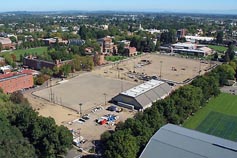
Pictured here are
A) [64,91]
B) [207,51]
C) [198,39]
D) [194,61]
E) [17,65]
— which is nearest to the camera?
[64,91]

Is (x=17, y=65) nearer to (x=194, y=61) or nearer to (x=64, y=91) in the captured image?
(x=64, y=91)

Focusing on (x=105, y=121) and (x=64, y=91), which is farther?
(x=64, y=91)

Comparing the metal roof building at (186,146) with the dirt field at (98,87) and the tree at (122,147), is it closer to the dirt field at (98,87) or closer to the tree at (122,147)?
the tree at (122,147)

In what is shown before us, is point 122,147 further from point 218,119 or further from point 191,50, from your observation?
point 191,50

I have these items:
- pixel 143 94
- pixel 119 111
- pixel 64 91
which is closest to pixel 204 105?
pixel 143 94

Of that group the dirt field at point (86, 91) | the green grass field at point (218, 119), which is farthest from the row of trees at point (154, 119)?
the dirt field at point (86, 91)

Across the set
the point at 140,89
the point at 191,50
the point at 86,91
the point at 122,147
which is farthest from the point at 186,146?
the point at 191,50

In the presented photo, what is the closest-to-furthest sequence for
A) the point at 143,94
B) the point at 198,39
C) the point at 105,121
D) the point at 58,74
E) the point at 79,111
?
the point at 105,121 < the point at 79,111 < the point at 143,94 < the point at 58,74 < the point at 198,39
